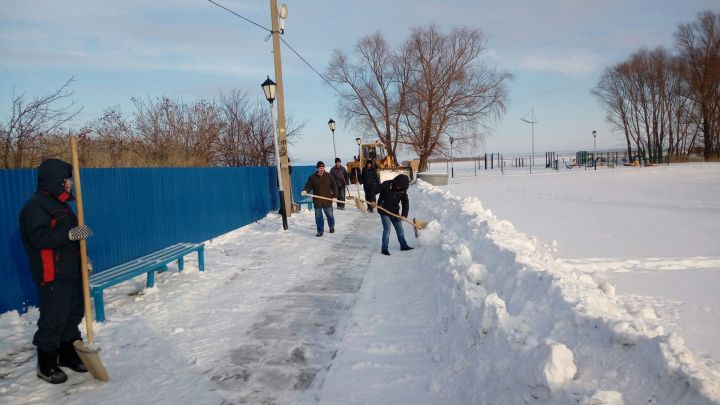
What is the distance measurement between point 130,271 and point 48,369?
1917 mm

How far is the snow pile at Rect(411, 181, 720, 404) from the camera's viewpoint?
2.46 metres

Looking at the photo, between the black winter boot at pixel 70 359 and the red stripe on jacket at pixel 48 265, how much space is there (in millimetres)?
678

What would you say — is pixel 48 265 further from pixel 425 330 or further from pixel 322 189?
pixel 322 189

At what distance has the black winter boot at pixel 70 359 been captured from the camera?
3.79 meters

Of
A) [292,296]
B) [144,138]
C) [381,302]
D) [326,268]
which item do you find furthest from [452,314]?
[144,138]

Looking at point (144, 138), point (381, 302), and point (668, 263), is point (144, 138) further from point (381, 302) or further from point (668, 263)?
point (668, 263)

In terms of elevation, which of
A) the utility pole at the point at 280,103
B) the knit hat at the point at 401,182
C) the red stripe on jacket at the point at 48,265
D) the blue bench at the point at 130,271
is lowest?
the blue bench at the point at 130,271

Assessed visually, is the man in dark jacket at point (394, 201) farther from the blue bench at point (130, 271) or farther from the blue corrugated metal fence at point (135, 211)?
the blue corrugated metal fence at point (135, 211)

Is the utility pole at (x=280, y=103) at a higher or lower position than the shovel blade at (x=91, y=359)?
higher

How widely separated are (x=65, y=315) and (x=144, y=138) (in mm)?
12605

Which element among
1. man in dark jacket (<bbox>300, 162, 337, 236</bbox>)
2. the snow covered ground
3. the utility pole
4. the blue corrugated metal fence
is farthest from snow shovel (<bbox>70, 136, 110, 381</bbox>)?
the utility pole

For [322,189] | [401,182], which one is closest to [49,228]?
[401,182]

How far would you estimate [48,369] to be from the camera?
358 centimetres

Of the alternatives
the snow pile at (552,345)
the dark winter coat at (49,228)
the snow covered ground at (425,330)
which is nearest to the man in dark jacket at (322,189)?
the snow covered ground at (425,330)
